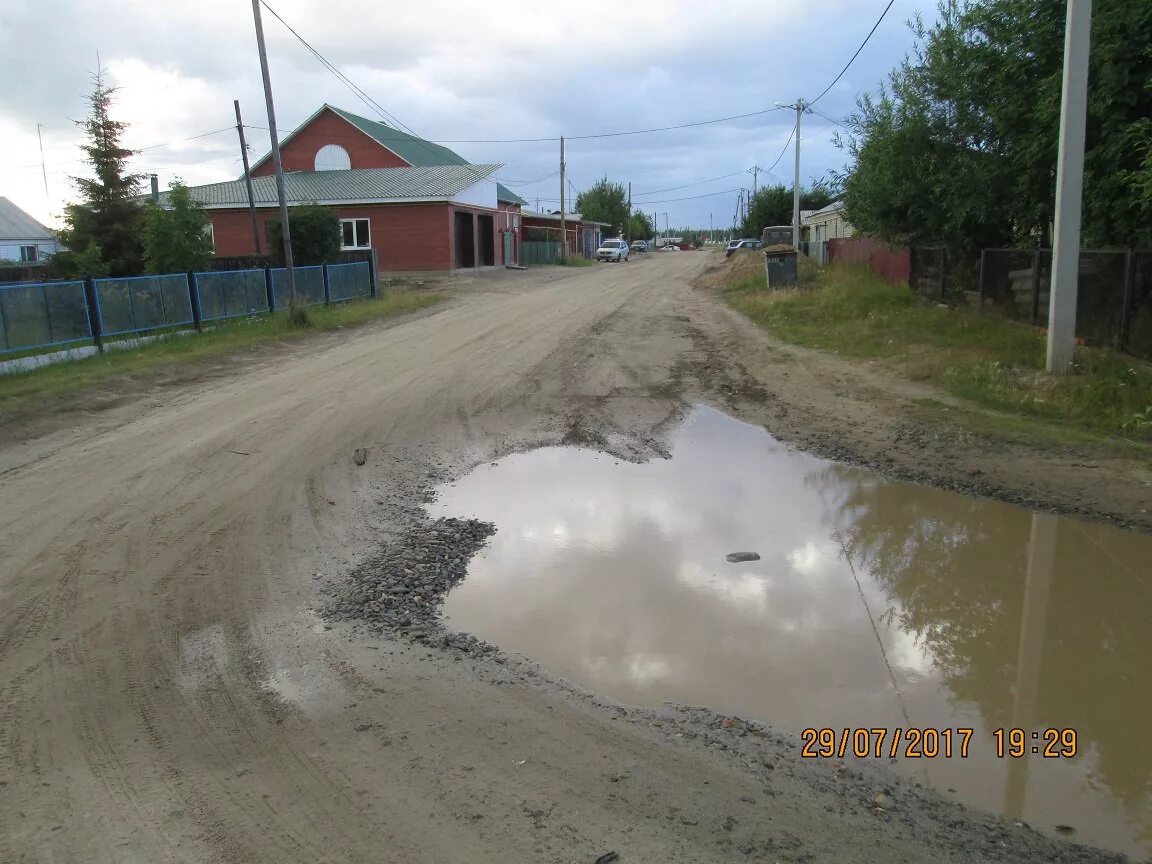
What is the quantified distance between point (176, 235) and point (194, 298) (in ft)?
10.9

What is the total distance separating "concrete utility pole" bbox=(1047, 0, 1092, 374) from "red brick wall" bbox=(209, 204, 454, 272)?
29592mm

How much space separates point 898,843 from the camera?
328 cm

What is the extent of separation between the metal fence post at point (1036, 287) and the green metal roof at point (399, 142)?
37.4 metres

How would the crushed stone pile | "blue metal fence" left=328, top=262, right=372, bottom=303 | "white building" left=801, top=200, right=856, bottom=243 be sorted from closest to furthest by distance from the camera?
the crushed stone pile, "blue metal fence" left=328, top=262, right=372, bottom=303, "white building" left=801, top=200, right=856, bottom=243

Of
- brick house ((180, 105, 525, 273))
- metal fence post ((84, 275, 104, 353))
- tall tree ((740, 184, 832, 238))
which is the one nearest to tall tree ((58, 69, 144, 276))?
brick house ((180, 105, 525, 273))

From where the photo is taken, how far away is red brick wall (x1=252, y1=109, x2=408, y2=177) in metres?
45.9

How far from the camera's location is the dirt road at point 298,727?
129 inches

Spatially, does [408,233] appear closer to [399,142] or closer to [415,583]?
[399,142]

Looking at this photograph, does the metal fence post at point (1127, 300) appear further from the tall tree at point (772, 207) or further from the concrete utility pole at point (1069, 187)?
the tall tree at point (772, 207)

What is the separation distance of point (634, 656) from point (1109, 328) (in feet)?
37.8

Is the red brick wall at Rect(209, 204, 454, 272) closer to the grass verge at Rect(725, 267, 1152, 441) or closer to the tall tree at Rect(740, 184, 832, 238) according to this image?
the grass verge at Rect(725, 267, 1152, 441)

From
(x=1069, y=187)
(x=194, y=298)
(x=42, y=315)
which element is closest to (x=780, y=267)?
(x=1069, y=187)

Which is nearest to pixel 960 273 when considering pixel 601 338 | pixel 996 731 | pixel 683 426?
pixel 601 338

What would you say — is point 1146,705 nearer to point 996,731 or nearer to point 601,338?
point 996,731
